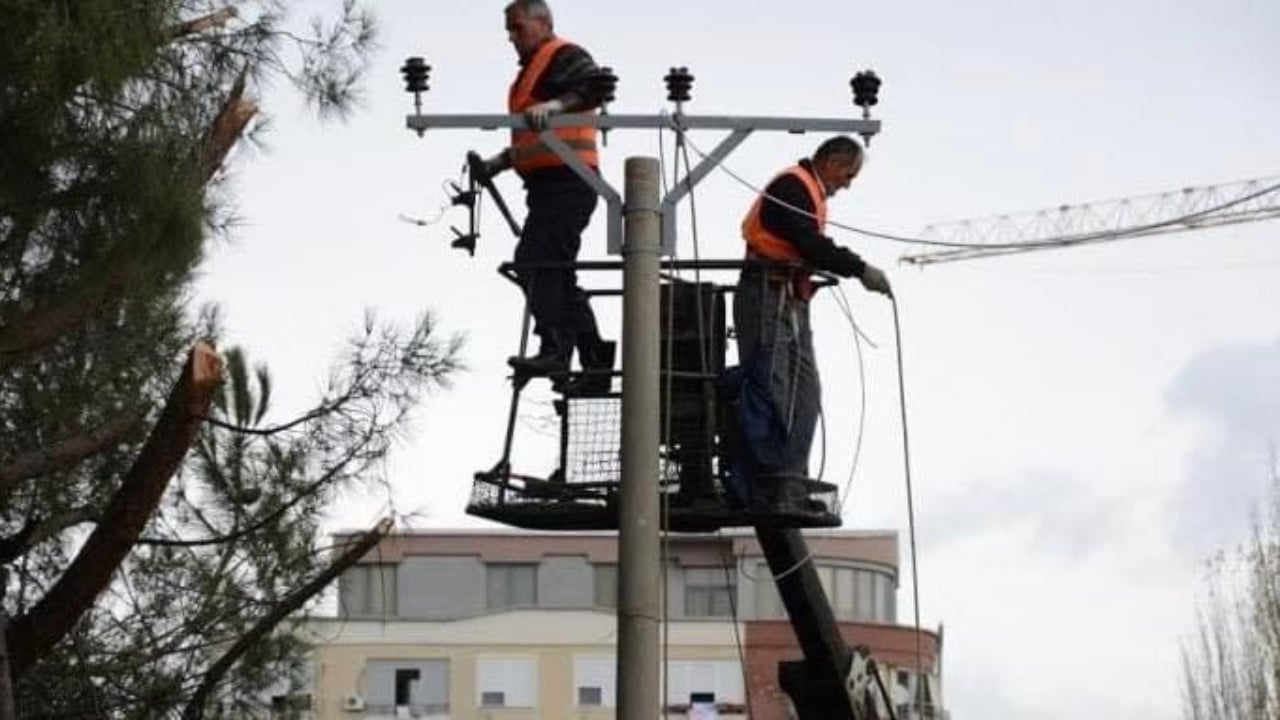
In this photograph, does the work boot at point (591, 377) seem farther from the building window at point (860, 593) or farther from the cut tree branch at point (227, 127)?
the building window at point (860, 593)

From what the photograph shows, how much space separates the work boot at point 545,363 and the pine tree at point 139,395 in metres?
1.80

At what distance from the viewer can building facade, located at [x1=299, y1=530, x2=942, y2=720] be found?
74.6m

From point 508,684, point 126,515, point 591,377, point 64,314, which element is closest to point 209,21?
point 64,314

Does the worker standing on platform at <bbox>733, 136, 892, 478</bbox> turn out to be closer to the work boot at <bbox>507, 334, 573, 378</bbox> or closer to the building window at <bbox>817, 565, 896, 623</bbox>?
the work boot at <bbox>507, 334, 573, 378</bbox>

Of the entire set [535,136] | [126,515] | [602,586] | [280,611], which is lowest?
[126,515]

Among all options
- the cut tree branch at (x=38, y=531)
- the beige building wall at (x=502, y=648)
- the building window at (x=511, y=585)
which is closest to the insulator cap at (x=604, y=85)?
the cut tree branch at (x=38, y=531)

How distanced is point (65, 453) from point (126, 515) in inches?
42.3

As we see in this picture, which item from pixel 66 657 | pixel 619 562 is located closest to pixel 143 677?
pixel 66 657

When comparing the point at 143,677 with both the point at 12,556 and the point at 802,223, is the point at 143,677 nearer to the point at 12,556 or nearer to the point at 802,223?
the point at 12,556

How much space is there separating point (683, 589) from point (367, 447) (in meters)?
59.8

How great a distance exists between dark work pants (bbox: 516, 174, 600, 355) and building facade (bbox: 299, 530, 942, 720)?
6031 centimetres

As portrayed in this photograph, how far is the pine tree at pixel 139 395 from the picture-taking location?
1390 centimetres

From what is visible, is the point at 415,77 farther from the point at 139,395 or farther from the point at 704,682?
the point at 704,682

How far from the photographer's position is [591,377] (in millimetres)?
12836
